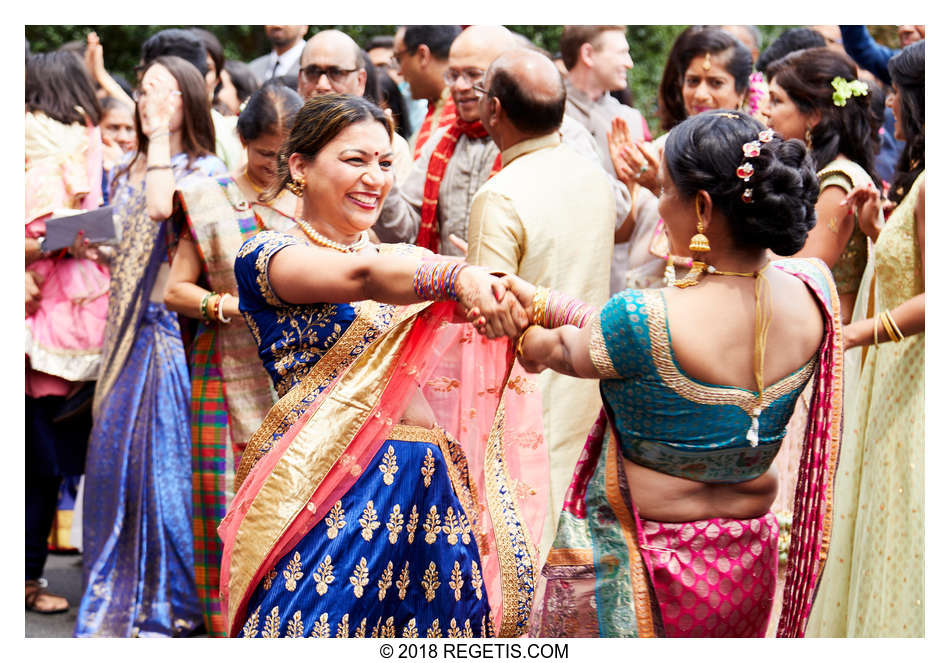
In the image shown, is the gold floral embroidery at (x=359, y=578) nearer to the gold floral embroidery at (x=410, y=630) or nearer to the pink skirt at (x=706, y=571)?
the gold floral embroidery at (x=410, y=630)

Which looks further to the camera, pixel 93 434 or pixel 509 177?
pixel 93 434

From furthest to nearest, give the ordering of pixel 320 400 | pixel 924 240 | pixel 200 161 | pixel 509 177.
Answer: pixel 200 161 → pixel 509 177 → pixel 924 240 → pixel 320 400

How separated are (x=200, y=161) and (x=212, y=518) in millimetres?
1548

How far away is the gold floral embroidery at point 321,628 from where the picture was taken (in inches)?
110

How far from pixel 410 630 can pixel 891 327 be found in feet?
5.94

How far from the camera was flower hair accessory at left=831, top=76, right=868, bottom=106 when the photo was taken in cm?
441

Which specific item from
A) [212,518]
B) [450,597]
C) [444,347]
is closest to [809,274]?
[444,347]

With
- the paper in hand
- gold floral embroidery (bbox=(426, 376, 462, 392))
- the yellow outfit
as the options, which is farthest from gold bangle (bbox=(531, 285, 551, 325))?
the paper in hand

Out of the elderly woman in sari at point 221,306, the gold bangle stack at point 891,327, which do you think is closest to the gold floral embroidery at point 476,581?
the gold bangle stack at point 891,327

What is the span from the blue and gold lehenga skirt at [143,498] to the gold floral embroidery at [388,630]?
225 centimetres

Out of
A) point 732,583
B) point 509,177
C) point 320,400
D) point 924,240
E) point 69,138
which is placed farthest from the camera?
point 69,138

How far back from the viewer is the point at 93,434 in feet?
16.9

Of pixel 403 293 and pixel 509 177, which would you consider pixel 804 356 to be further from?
pixel 509 177

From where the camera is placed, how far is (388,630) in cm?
294
